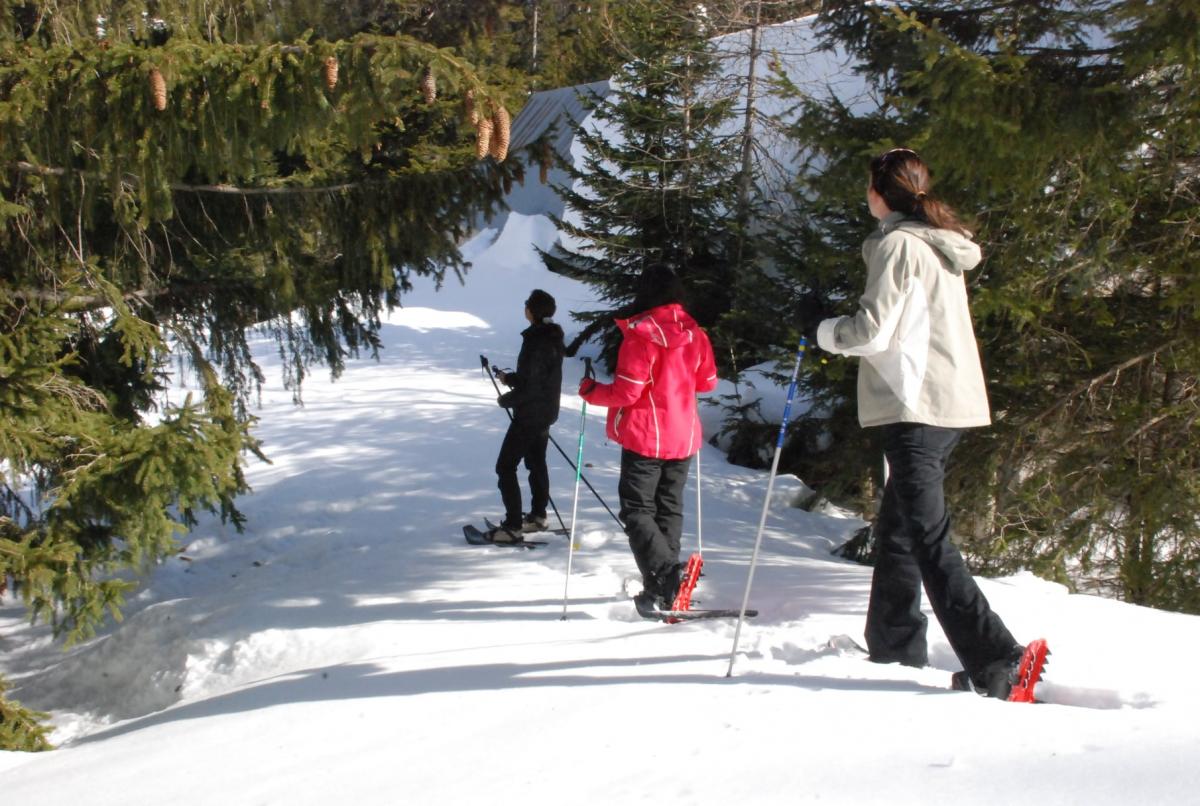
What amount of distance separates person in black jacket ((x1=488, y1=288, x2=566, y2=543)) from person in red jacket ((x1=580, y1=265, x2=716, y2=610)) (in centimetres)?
175

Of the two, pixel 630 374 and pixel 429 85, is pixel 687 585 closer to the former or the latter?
pixel 630 374

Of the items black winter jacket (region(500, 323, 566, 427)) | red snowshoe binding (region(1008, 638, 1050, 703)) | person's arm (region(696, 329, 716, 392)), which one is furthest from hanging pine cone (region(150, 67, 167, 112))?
red snowshoe binding (region(1008, 638, 1050, 703))

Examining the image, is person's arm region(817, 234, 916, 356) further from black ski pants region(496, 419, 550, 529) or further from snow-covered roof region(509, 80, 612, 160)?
snow-covered roof region(509, 80, 612, 160)

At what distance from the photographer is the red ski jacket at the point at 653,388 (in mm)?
5027

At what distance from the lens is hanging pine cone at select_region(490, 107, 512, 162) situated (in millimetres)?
4555

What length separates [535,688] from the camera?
3.88m

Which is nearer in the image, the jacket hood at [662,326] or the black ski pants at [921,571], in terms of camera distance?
the black ski pants at [921,571]

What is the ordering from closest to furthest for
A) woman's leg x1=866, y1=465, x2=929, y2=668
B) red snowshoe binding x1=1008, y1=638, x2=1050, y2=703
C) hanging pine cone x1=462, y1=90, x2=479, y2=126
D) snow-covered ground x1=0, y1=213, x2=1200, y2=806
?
snow-covered ground x1=0, y1=213, x2=1200, y2=806 < red snowshoe binding x1=1008, y1=638, x2=1050, y2=703 < woman's leg x1=866, y1=465, x2=929, y2=668 < hanging pine cone x1=462, y1=90, x2=479, y2=126

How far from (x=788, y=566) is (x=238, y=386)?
401 cm

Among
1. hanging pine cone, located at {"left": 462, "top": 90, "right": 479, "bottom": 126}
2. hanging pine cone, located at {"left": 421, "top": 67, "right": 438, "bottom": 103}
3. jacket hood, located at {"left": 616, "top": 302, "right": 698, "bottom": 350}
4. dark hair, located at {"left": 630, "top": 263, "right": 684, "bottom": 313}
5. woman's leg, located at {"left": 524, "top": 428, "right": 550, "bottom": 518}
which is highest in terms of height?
hanging pine cone, located at {"left": 421, "top": 67, "right": 438, "bottom": 103}

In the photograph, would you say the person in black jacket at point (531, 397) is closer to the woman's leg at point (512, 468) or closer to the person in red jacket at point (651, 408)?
the woman's leg at point (512, 468)

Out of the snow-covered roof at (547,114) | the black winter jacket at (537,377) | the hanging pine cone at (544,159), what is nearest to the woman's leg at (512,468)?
the black winter jacket at (537,377)

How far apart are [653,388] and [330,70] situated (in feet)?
6.98

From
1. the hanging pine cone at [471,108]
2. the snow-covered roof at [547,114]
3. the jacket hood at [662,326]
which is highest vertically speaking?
the snow-covered roof at [547,114]
